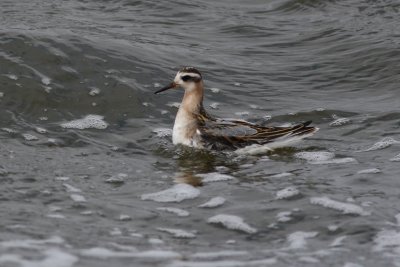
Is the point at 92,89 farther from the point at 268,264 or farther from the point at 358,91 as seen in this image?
the point at 268,264

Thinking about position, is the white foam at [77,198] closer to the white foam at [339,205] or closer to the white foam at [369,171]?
the white foam at [339,205]

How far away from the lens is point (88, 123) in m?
12.8

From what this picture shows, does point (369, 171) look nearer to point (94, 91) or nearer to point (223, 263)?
point (223, 263)

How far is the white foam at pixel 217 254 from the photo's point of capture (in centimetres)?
818

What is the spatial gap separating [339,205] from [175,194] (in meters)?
1.72

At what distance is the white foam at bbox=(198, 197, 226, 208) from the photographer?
31.5ft

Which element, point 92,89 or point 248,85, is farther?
point 248,85

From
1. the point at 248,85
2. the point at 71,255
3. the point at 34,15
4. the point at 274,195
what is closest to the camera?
the point at 71,255

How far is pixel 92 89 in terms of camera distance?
45.2ft

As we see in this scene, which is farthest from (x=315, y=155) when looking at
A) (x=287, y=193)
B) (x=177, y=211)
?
(x=177, y=211)

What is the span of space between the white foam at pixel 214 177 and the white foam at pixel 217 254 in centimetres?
234

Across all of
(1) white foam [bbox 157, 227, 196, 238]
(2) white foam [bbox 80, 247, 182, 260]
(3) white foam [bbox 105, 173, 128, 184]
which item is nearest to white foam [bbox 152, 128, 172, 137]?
(3) white foam [bbox 105, 173, 128, 184]

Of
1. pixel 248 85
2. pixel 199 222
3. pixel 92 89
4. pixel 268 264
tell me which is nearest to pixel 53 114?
pixel 92 89

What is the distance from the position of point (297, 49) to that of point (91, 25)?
11.8 ft
